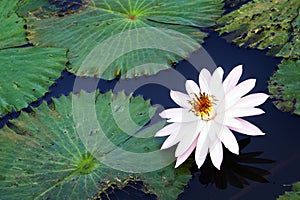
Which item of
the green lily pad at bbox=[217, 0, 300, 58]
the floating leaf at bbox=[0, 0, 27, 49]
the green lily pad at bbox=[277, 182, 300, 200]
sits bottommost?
the green lily pad at bbox=[277, 182, 300, 200]

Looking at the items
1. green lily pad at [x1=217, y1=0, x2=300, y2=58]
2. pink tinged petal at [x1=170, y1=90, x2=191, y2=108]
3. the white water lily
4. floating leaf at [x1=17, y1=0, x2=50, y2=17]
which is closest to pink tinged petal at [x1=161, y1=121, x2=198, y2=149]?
the white water lily

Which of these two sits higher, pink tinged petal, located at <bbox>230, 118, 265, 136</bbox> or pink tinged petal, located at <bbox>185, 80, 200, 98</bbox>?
pink tinged petal, located at <bbox>185, 80, 200, 98</bbox>

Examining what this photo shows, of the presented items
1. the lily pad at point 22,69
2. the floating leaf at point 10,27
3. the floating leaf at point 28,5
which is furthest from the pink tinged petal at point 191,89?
the floating leaf at point 28,5

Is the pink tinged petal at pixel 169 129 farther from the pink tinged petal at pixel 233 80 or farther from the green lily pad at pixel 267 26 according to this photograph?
the green lily pad at pixel 267 26

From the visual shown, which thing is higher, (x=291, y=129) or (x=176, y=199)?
(x=291, y=129)

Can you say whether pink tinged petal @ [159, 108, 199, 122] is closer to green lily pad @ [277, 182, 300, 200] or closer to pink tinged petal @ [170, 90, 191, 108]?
pink tinged petal @ [170, 90, 191, 108]

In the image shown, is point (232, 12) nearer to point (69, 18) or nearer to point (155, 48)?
point (155, 48)

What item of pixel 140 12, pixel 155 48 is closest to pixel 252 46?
pixel 155 48
